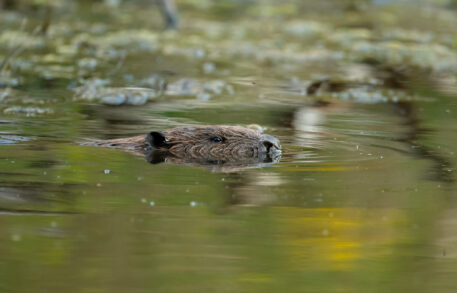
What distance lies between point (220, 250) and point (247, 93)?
5.90 meters

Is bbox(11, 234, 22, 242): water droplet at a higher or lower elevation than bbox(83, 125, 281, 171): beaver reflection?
lower

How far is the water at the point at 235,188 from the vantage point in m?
3.79

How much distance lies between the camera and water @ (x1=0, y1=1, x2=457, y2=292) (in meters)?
3.79

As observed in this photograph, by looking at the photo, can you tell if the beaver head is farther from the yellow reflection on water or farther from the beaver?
the yellow reflection on water

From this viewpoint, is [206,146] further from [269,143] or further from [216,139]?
[269,143]

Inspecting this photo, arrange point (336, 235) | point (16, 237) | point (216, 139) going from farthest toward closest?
point (216, 139), point (336, 235), point (16, 237)

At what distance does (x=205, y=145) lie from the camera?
654 centimetres

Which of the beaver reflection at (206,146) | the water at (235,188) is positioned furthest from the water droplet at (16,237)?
the beaver reflection at (206,146)

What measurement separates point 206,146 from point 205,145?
16 millimetres

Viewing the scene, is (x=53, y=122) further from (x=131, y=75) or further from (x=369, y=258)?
(x=369, y=258)

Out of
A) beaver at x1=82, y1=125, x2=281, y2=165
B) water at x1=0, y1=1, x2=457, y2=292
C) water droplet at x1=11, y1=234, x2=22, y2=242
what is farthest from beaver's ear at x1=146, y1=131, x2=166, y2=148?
water droplet at x1=11, y1=234, x2=22, y2=242

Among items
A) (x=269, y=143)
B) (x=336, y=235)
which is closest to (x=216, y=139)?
(x=269, y=143)

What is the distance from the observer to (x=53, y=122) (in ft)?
25.1

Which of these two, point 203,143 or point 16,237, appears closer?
point 16,237
